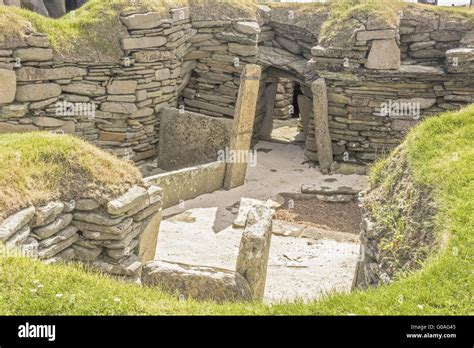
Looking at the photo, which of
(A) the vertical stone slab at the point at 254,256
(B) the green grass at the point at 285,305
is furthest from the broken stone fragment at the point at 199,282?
(B) the green grass at the point at 285,305

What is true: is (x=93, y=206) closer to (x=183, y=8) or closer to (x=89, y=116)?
(x=89, y=116)

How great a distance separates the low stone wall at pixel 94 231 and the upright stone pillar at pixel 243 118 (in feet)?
14.9

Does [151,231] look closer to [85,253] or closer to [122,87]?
[85,253]

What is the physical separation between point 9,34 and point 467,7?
10.6 m

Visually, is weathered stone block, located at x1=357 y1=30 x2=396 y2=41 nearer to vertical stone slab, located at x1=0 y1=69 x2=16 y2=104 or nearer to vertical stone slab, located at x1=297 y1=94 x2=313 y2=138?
vertical stone slab, located at x1=297 y1=94 x2=313 y2=138

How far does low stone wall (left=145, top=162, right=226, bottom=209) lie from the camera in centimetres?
1041

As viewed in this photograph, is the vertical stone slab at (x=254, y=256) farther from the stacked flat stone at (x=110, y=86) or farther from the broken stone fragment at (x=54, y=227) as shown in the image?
the stacked flat stone at (x=110, y=86)

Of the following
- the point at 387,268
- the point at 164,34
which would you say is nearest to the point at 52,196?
the point at 387,268

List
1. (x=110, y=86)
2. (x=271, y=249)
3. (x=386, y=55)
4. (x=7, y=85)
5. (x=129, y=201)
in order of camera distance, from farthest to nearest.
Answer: (x=386, y=55) → (x=110, y=86) → (x=7, y=85) → (x=271, y=249) → (x=129, y=201)

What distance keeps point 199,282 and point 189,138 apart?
21.5 ft

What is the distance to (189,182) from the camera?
11.0 metres

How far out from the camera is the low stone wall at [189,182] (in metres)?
10.4

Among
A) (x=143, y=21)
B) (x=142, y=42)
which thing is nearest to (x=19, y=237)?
A: (x=142, y=42)

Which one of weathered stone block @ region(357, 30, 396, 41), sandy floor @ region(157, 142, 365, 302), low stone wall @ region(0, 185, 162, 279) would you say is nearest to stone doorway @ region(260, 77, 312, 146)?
weathered stone block @ region(357, 30, 396, 41)
